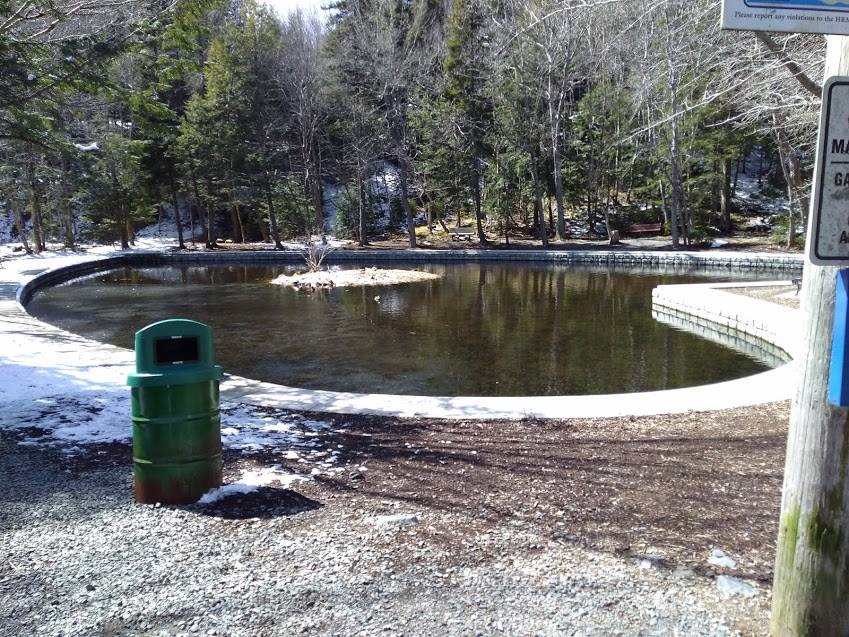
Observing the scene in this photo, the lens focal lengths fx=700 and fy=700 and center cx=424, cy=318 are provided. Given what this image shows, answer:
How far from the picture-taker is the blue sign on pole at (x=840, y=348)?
201 centimetres

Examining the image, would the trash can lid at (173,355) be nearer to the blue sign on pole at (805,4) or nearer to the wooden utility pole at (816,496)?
the wooden utility pole at (816,496)

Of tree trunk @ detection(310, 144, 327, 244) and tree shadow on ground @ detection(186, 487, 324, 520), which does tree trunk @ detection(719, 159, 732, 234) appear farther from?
tree shadow on ground @ detection(186, 487, 324, 520)

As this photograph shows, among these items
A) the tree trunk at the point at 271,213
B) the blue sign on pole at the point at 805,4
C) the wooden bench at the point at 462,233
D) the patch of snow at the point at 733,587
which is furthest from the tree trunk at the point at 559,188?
the blue sign on pole at the point at 805,4

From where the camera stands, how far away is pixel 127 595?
2758 mm

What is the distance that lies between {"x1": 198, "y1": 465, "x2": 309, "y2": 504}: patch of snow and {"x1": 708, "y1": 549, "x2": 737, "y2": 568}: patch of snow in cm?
226

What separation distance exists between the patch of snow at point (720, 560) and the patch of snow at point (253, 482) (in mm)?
2258

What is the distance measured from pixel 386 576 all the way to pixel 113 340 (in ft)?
35.5

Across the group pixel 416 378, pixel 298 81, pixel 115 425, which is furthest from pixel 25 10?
pixel 298 81

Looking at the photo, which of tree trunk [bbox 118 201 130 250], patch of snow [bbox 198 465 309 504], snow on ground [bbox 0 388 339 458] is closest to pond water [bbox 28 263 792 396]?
snow on ground [bbox 0 388 339 458]

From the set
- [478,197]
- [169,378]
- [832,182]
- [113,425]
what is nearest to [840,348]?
[832,182]

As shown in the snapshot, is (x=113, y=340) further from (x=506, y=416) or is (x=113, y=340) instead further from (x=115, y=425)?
(x=506, y=416)

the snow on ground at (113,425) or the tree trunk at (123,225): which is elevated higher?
the tree trunk at (123,225)

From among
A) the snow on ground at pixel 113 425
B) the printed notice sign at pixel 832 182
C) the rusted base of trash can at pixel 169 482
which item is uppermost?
the printed notice sign at pixel 832 182

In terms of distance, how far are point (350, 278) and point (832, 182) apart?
1891 cm
